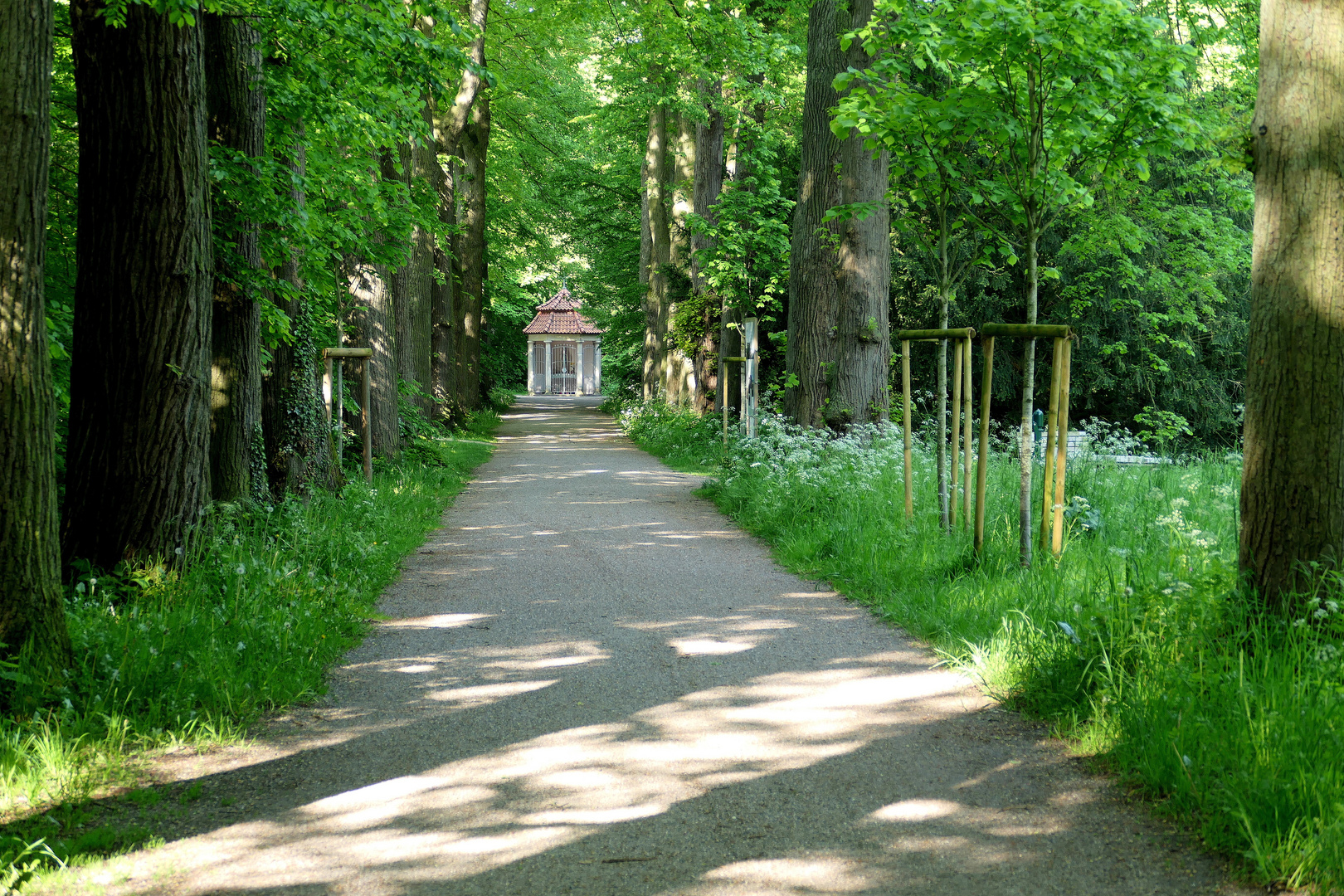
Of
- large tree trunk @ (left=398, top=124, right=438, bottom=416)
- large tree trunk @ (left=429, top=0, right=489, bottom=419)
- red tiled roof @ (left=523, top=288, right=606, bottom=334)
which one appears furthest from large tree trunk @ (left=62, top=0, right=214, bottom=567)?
red tiled roof @ (left=523, top=288, right=606, bottom=334)

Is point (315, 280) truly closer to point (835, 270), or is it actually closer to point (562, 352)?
point (835, 270)

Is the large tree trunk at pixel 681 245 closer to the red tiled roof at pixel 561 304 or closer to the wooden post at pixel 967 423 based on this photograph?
the wooden post at pixel 967 423

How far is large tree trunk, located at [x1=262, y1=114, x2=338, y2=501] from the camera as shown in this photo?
32.3 feet

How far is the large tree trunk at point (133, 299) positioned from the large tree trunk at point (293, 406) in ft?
9.76

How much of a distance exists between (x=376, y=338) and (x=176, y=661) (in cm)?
1051

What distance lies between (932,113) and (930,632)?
383 cm

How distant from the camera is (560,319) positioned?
62.9m

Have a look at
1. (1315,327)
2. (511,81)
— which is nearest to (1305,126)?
(1315,327)

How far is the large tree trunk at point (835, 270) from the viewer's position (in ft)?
42.2

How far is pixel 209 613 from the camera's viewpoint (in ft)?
18.5

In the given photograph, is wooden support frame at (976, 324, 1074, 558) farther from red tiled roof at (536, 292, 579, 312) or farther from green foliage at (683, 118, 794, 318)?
red tiled roof at (536, 292, 579, 312)

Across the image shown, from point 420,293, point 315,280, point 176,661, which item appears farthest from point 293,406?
point 420,293

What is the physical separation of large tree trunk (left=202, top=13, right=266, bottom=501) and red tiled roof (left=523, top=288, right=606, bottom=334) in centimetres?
5322

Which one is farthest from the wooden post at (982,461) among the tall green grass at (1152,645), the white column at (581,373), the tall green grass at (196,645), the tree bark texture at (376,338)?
the white column at (581,373)
